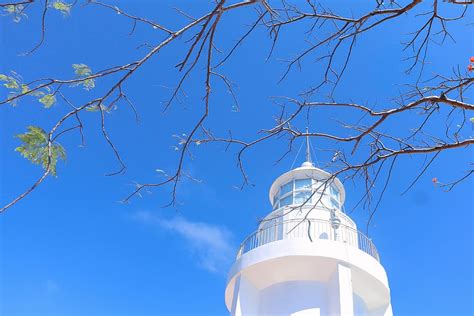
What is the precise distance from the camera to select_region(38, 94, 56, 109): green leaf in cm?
198

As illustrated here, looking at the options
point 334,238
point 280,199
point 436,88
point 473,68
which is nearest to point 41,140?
point 436,88

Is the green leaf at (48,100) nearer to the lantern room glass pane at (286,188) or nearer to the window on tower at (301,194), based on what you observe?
the window on tower at (301,194)

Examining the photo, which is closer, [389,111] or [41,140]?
[41,140]

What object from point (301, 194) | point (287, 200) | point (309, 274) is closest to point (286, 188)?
point (287, 200)

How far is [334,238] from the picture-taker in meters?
9.62

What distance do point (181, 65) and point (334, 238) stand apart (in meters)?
8.25

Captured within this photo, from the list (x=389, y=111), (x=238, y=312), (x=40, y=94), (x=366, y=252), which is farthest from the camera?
(x=366, y=252)

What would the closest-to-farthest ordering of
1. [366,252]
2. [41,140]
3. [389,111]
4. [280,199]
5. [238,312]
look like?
[41,140], [389,111], [238,312], [366,252], [280,199]

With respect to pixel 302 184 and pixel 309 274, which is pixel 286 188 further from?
pixel 309 274

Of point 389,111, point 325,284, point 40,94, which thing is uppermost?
point 325,284

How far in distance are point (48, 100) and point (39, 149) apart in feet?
0.84

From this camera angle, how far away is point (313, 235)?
9672mm

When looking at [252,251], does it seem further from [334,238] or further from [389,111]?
[389,111]

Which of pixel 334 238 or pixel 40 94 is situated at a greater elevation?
pixel 334 238
